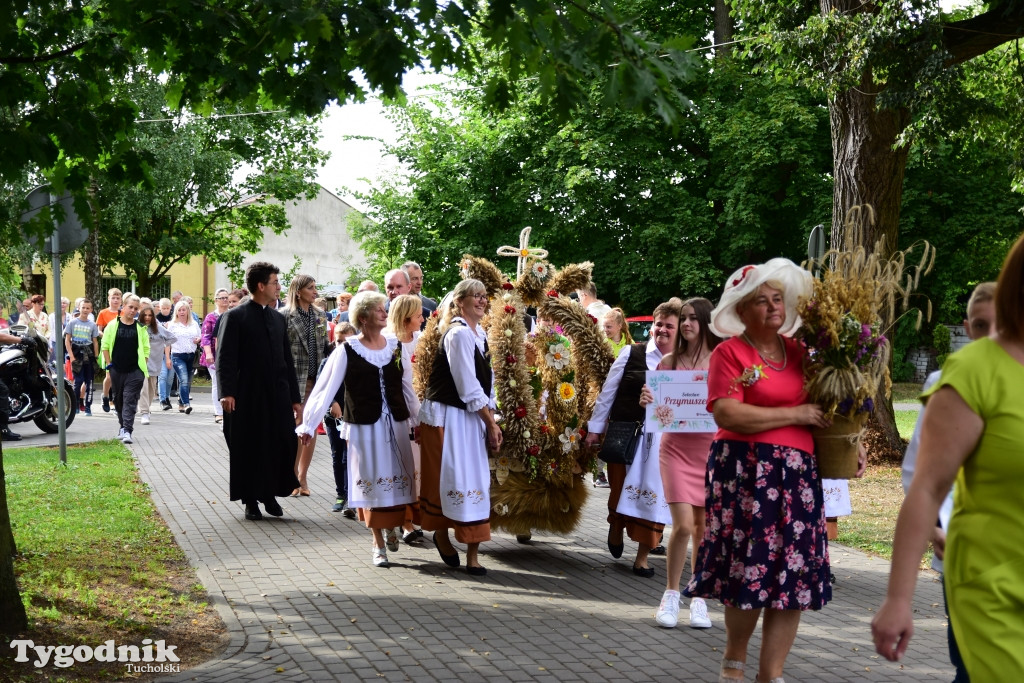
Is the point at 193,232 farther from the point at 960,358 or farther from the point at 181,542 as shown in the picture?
the point at 960,358

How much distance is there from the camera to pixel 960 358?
2.82m

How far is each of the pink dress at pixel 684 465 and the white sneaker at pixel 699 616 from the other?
0.60 metres

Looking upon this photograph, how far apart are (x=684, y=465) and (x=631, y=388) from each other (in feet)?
4.42

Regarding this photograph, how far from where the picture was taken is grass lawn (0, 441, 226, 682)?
19.5ft

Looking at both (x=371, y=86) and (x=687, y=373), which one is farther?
(x=687, y=373)

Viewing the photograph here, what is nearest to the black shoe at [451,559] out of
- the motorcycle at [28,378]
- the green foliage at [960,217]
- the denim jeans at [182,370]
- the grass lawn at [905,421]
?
the motorcycle at [28,378]

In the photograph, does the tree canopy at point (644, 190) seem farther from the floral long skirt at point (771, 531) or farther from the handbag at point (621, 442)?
the floral long skirt at point (771, 531)

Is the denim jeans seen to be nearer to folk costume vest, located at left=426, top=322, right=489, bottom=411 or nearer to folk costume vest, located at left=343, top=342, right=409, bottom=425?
folk costume vest, located at left=343, top=342, right=409, bottom=425

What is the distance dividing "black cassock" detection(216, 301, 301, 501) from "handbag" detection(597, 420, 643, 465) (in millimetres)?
3381

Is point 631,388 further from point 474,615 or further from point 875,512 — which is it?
point 875,512

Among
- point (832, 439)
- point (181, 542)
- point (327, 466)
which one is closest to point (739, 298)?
point (832, 439)

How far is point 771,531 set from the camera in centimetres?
477

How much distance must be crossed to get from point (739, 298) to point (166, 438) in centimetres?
1336

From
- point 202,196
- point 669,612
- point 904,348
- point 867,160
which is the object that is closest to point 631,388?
point 669,612
